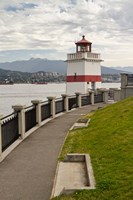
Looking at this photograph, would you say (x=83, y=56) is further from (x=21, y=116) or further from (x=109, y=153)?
(x=109, y=153)

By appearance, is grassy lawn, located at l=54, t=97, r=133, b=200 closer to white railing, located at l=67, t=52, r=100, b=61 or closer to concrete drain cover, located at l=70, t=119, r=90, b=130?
concrete drain cover, located at l=70, t=119, r=90, b=130

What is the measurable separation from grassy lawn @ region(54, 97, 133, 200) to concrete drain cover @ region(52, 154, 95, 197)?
15 cm

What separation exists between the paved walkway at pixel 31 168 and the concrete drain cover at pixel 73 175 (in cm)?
28

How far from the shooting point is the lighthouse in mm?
33875

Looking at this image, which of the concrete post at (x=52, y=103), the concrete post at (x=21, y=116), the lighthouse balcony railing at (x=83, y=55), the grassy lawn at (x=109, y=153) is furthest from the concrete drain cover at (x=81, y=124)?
the lighthouse balcony railing at (x=83, y=55)

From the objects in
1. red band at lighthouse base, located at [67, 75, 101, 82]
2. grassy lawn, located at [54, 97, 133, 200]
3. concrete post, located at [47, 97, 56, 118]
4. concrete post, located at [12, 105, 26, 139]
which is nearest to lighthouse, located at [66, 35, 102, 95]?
red band at lighthouse base, located at [67, 75, 101, 82]

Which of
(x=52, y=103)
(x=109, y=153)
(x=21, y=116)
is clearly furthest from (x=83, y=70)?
(x=109, y=153)

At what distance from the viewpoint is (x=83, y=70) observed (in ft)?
111

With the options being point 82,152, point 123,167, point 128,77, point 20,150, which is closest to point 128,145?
point 82,152

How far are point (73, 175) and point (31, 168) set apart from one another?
5.61 ft

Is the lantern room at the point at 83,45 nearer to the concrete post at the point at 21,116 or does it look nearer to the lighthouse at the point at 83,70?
the lighthouse at the point at 83,70

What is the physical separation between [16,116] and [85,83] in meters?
21.2

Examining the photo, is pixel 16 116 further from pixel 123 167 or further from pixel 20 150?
pixel 123 167

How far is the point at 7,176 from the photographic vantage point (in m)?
8.31
